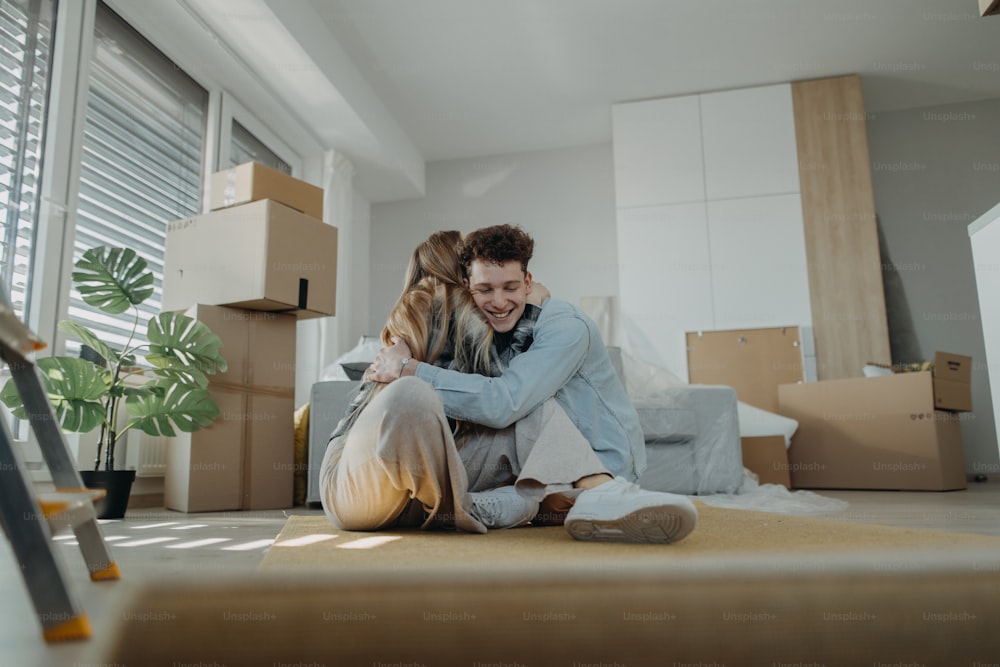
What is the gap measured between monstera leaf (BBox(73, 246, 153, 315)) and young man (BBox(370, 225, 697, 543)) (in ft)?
4.73

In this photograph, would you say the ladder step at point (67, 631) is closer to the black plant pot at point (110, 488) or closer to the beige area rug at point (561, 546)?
the beige area rug at point (561, 546)

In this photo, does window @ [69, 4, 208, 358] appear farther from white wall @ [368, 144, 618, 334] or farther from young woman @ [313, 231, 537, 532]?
white wall @ [368, 144, 618, 334]

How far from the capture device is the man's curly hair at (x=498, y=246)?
1.62 metres

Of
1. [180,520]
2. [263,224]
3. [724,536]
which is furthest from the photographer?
[263,224]

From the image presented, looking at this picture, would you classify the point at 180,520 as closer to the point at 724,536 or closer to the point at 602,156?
the point at 724,536

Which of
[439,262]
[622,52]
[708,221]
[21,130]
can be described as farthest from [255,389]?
[708,221]

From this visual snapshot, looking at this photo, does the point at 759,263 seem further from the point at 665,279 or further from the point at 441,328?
the point at 441,328

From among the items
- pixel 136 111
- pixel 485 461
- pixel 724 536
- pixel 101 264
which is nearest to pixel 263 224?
pixel 101 264

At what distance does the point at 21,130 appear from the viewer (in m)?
2.63

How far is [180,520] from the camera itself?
2.37 metres

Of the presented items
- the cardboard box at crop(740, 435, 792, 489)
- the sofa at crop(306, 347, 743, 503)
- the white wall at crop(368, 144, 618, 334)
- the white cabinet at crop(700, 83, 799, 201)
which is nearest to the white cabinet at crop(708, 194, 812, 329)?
the white cabinet at crop(700, 83, 799, 201)

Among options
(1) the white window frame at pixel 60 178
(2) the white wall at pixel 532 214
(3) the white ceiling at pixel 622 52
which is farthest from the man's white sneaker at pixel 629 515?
(2) the white wall at pixel 532 214

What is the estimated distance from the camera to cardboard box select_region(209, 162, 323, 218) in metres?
2.96

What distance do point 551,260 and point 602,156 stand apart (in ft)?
2.91
